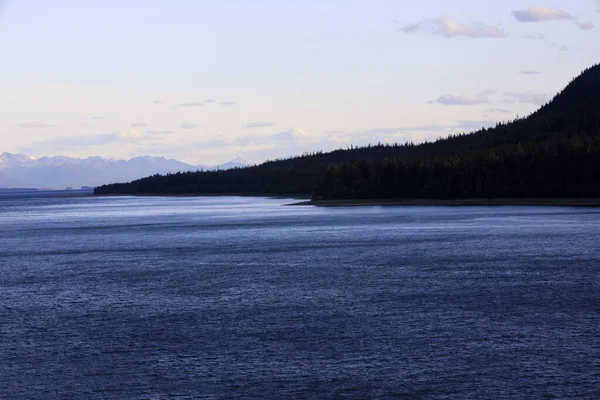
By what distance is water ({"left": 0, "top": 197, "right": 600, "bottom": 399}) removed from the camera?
26.5m

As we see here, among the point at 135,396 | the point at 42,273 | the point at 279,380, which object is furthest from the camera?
the point at 42,273

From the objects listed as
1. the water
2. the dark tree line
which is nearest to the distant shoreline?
the dark tree line

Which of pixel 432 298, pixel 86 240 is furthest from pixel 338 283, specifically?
pixel 86 240

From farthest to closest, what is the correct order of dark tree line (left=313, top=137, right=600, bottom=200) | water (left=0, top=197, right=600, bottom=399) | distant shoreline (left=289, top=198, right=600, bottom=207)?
dark tree line (left=313, top=137, right=600, bottom=200), distant shoreline (left=289, top=198, right=600, bottom=207), water (left=0, top=197, right=600, bottom=399)

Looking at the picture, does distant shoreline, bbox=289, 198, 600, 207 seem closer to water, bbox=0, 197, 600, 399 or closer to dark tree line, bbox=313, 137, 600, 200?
dark tree line, bbox=313, 137, 600, 200

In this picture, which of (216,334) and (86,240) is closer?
(216,334)

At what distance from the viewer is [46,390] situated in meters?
26.3

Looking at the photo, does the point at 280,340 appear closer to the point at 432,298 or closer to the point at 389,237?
the point at 432,298

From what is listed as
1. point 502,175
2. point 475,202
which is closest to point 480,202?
point 475,202

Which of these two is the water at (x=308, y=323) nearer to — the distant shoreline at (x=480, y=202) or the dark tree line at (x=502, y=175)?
the distant shoreline at (x=480, y=202)

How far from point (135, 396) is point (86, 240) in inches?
2842

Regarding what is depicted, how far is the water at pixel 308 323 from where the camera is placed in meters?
26.5

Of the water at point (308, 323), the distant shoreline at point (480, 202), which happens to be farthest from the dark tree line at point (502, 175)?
the water at point (308, 323)

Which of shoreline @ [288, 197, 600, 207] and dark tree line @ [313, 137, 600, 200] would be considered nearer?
shoreline @ [288, 197, 600, 207]
